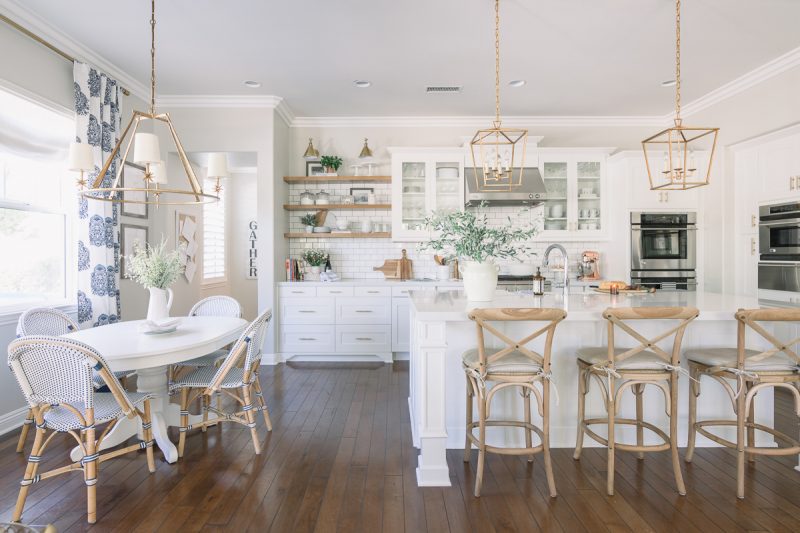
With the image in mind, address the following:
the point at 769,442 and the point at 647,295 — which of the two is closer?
the point at 769,442

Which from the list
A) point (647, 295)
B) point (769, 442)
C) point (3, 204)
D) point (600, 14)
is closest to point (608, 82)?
Answer: point (600, 14)

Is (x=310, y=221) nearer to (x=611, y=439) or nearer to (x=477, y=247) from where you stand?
(x=477, y=247)

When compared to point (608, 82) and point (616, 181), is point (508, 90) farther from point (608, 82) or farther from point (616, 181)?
point (616, 181)

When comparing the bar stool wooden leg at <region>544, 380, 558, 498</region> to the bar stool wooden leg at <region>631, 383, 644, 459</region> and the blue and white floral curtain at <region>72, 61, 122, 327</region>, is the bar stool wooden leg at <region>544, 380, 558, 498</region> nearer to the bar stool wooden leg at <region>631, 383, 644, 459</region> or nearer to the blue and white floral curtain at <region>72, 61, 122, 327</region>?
the bar stool wooden leg at <region>631, 383, 644, 459</region>

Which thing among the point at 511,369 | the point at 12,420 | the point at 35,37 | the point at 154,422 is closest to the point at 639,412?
the point at 511,369

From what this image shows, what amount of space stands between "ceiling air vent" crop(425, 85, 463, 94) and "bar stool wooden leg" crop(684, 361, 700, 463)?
3.25 metres

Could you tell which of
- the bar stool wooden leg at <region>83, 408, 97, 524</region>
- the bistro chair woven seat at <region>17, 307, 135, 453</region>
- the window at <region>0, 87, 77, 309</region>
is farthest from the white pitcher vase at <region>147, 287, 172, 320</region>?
the window at <region>0, 87, 77, 309</region>

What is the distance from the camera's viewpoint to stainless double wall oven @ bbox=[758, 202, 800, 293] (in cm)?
386

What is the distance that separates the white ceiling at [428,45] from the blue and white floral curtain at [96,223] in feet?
1.21

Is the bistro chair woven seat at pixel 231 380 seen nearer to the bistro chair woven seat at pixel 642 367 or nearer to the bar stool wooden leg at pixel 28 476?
the bar stool wooden leg at pixel 28 476

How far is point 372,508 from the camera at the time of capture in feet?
6.96

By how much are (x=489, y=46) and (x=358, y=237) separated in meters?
2.58

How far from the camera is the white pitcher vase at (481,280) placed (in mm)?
2705

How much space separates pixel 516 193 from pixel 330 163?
2174 mm
